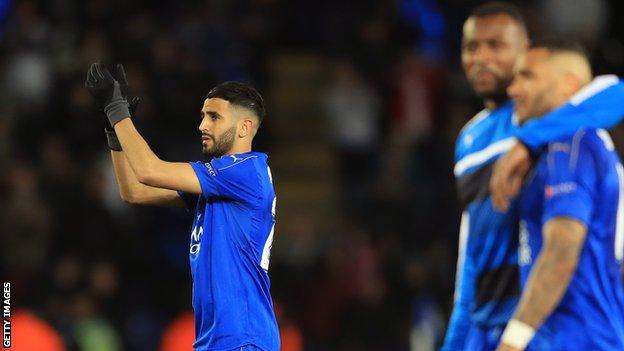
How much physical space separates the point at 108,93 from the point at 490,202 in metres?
1.62

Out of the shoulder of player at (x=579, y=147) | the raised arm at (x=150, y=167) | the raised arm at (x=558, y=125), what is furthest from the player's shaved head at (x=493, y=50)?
the raised arm at (x=150, y=167)

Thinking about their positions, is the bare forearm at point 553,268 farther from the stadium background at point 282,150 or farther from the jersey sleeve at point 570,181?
the stadium background at point 282,150

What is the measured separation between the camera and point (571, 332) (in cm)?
400

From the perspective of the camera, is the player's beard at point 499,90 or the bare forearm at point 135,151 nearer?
the bare forearm at point 135,151

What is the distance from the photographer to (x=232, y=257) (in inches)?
184

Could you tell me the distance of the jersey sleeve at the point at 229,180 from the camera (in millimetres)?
4680

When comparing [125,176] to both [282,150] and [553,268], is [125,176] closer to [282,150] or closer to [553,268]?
[553,268]

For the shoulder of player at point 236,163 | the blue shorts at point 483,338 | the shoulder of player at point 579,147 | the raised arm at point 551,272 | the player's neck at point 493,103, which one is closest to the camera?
the raised arm at point 551,272

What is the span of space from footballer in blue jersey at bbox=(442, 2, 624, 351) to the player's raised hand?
55 mm

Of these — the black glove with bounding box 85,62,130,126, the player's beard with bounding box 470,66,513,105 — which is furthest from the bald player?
the black glove with bounding box 85,62,130,126

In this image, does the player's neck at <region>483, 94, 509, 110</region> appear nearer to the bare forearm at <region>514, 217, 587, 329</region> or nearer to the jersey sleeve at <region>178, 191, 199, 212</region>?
the bare forearm at <region>514, 217, 587, 329</region>

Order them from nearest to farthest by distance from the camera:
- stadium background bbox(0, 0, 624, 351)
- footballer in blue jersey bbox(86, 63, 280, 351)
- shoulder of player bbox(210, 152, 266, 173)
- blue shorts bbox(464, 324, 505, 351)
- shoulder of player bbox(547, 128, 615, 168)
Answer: shoulder of player bbox(547, 128, 615, 168), blue shorts bbox(464, 324, 505, 351), footballer in blue jersey bbox(86, 63, 280, 351), shoulder of player bbox(210, 152, 266, 173), stadium background bbox(0, 0, 624, 351)

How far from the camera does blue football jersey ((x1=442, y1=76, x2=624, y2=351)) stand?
4133 millimetres

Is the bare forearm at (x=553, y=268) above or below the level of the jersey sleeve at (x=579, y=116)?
below
